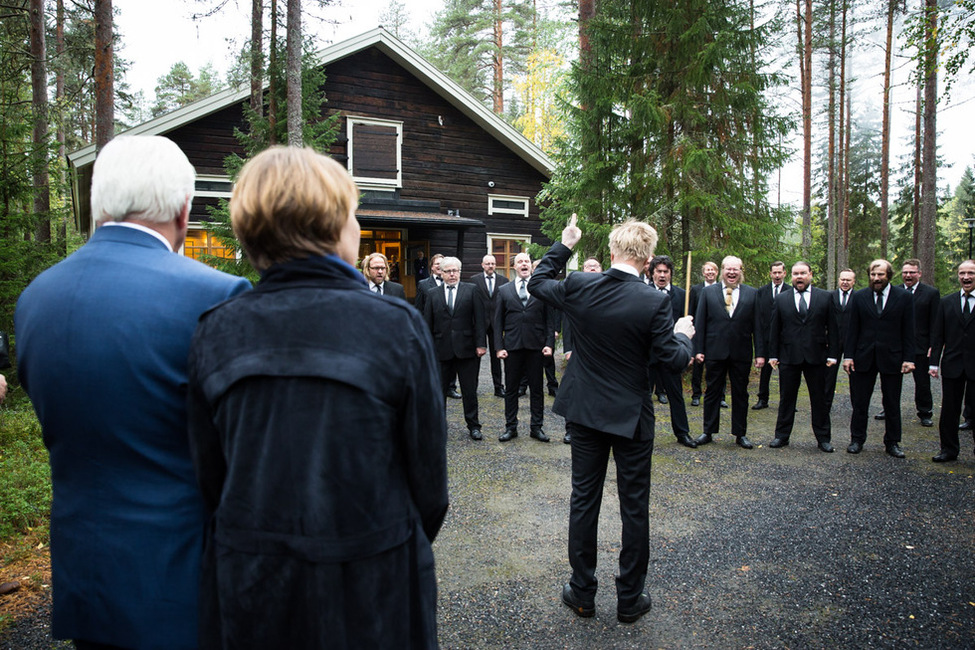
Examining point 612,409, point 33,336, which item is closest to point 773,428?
point 612,409

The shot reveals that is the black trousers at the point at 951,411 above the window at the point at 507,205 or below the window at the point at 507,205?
below

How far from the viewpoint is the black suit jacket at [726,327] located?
748 centimetres

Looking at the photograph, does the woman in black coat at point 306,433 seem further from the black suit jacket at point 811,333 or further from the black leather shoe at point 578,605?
the black suit jacket at point 811,333

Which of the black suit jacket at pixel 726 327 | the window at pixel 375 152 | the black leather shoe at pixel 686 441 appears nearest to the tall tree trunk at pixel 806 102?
the window at pixel 375 152

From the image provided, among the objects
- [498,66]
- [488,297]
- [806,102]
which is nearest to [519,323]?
[488,297]

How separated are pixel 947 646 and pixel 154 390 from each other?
4.02 meters

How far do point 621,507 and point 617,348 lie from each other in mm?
924

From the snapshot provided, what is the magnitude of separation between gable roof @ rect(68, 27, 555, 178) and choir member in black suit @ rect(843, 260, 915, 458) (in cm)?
1014

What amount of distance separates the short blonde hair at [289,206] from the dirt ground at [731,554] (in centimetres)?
263

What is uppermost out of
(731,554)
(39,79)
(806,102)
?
(806,102)

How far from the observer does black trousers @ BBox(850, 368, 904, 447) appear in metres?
7.02

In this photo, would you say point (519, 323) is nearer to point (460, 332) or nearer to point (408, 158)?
point (460, 332)

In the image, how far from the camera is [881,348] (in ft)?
23.1

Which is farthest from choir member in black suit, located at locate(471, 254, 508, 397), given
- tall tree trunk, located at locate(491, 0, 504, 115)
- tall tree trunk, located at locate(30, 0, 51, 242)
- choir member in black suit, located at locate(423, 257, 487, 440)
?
tall tree trunk, located at locate(491, 0, 504, 115)
